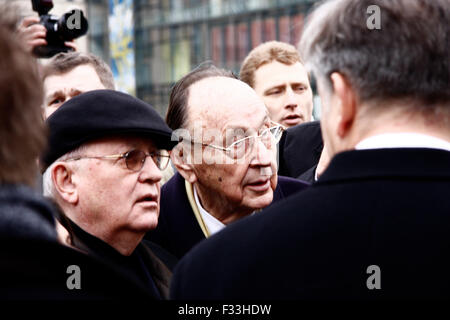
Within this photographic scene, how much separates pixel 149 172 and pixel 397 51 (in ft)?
4.67

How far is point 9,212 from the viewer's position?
4.46 ft

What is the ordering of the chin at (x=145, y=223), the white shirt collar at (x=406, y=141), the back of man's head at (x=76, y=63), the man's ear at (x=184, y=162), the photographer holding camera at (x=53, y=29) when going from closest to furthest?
the white shirt collar at (x=406, y=141) → the chin at (x=145, y=223) → the man's ear at (x=184, y=162) → the photographer holding camera at (x=53, y=29) → the back of man's head at (x=76, y=63)

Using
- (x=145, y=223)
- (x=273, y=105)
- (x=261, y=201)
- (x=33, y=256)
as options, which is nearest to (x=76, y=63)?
(x=273, y=105)

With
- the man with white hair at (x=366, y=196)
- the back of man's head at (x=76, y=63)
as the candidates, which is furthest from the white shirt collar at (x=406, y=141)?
the back of man's head at (x=76, y=63)

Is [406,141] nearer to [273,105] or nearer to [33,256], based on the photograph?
[33,256]

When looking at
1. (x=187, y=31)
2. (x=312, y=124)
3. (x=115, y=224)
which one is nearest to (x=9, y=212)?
(x=115, y=224)

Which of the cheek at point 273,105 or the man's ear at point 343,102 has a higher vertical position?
the man's ear at point 343,102

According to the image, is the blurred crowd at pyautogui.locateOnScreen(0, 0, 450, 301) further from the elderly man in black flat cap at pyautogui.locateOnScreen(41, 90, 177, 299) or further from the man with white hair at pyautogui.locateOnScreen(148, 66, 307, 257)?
the man with white hair at pyautogui.locateOnScreen(148, 66, 307, 257)

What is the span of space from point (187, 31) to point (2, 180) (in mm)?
39222

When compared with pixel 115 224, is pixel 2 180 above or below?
above

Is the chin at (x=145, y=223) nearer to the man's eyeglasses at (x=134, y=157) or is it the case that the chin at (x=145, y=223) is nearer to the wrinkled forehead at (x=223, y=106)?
the man's eyeglasses at (x=134, y=157)

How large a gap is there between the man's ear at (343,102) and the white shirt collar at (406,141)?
0.29 ft

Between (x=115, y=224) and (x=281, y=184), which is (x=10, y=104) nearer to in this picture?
(x=115, y=224)

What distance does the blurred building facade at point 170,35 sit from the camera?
122 feet
